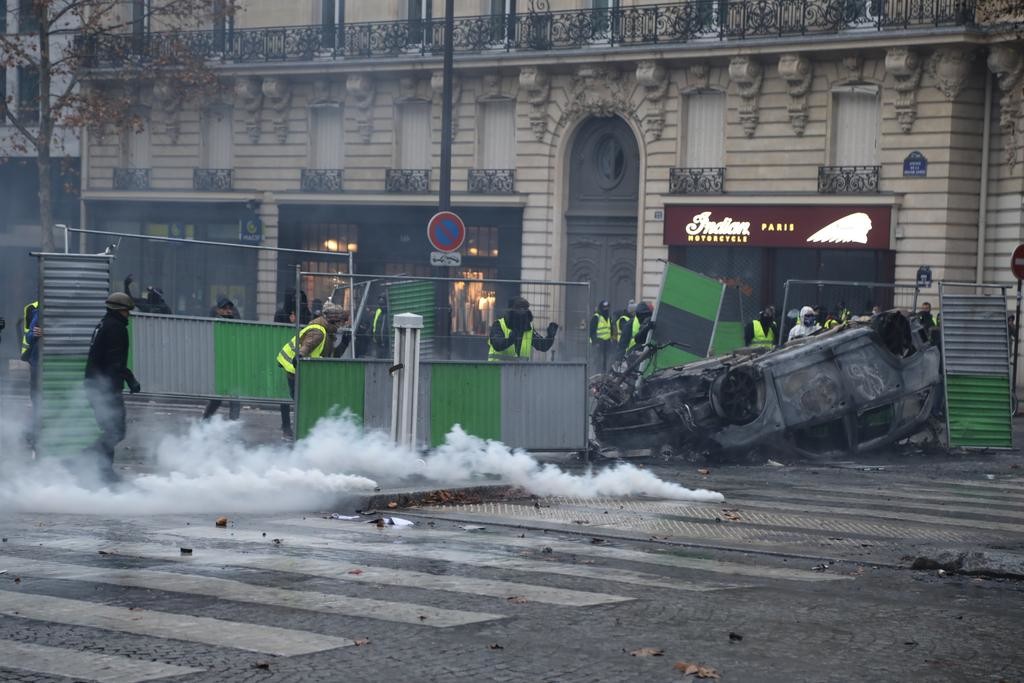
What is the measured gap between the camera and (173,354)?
18125mm

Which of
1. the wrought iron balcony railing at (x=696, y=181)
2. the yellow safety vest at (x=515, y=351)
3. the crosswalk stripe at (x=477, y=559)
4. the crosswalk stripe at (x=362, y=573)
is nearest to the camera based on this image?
the crosswalk stripe at (x=362, y=573)

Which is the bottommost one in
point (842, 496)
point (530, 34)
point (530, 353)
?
point (842, 496)

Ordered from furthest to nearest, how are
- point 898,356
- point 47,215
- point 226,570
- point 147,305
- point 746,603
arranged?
point 47,215, point 147,305, point 898,356, point 226,570, point 746,603

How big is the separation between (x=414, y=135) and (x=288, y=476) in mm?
24786

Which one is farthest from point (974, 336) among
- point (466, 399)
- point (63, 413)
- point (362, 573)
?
point (362, 573)

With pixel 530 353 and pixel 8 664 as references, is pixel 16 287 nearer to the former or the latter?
pixel 530 353

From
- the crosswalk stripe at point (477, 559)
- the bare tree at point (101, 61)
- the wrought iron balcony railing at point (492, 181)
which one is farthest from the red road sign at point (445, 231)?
the bare tree at point (101, 61)

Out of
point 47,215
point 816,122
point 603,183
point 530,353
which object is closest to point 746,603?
point 530,353

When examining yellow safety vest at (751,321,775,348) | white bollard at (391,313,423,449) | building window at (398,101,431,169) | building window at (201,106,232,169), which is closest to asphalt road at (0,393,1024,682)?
white bollard at (391,313,423,449)

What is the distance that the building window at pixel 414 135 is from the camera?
3600 centimetres

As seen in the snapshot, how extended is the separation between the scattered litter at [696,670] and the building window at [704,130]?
85.2ft

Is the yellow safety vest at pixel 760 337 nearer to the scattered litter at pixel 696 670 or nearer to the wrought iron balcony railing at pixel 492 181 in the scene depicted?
the wrought iron balcony railing at pixel 492 181

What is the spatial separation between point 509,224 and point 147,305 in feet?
52.8

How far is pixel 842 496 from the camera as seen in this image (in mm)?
13594
